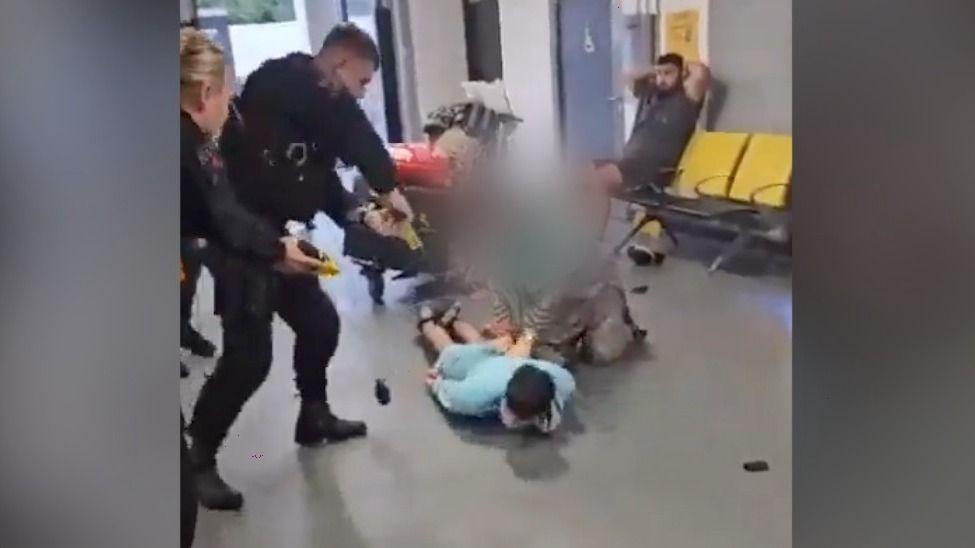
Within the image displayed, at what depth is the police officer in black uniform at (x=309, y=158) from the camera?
0.85m

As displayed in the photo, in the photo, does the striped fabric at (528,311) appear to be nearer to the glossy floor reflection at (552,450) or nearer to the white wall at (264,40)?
the glossy floor reflection at (552,450)

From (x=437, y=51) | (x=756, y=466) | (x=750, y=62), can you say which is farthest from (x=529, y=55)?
(x=756, y=466)

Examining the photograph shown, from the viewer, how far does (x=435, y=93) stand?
2.79 ft

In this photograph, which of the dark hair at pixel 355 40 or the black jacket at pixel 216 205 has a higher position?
the dark hair at pixel 355 40

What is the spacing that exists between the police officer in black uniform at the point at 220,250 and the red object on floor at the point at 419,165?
10 cm

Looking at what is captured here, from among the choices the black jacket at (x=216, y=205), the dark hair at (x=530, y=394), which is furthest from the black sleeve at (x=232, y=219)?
the dark hair at (x=530, y=394)

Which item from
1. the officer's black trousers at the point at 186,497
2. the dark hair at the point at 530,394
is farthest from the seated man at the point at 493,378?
the officer's black trousers at the point at 186,497

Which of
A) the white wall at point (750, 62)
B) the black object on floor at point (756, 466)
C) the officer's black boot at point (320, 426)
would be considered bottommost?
the black object on floor at point (756, 466)

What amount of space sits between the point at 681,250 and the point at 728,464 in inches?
7.2

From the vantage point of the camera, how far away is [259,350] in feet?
2.82

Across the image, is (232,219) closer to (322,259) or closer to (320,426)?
(322,259)

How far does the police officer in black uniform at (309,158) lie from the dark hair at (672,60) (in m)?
0.23

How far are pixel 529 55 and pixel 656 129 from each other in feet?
0.40
